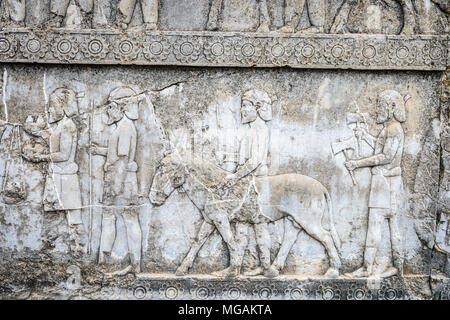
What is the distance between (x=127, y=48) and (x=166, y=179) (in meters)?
1.26

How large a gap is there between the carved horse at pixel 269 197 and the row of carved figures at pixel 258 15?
132 centimetres

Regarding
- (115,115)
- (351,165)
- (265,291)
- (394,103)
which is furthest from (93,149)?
(394,103)

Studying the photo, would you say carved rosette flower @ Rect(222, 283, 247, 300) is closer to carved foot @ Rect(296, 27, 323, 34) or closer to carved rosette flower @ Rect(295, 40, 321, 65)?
carved rosette flower @ Rect(295, 40, 321, 65)

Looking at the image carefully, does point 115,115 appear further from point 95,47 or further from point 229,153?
point 229,153

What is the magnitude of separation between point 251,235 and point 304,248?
0.52 metres

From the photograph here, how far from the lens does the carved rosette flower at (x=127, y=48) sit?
21.3 feet

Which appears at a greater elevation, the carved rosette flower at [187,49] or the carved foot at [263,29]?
the carved foot at [263,29]

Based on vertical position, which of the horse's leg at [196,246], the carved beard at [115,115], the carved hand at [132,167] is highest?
the carved beard at [115,115]

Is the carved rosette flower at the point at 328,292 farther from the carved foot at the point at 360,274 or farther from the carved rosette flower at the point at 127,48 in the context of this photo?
the carved rosette flower at the point at 127,48

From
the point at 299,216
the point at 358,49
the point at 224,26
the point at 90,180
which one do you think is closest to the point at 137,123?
the point at 90,180

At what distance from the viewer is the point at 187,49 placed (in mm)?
6477

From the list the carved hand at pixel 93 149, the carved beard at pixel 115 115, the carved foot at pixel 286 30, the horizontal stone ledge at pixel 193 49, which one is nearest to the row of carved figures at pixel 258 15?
the carved foot at pixel 286 30

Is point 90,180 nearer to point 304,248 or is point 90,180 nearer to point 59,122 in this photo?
point 59,122

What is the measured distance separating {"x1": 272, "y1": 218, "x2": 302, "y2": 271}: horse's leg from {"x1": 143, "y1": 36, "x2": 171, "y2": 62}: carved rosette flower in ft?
6.33
